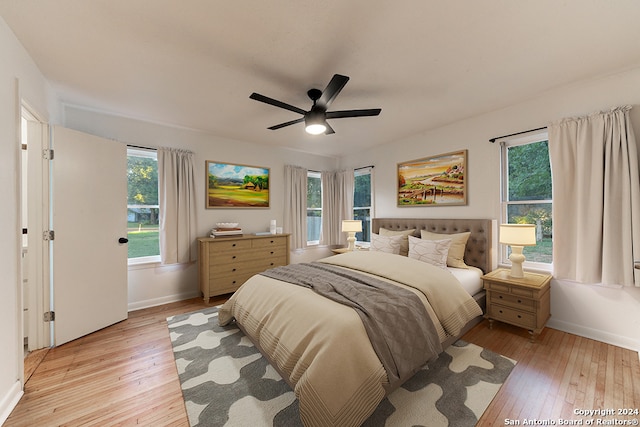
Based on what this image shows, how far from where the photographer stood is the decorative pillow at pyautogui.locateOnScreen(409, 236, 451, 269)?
Result: 299 centimetres

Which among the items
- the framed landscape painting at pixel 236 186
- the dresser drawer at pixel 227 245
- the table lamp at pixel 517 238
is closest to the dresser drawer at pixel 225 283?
the dresser drawer at pixel 227 245

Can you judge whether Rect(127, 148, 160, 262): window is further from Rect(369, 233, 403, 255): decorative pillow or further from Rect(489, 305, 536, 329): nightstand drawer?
Rect(489, 305, 536, 329): nightstand drawer

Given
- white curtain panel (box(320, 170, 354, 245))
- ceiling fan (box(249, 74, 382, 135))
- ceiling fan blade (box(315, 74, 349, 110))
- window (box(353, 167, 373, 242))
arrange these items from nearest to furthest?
ceiling fan blade (box(315, 74, 349, 110)), ceiling fan (box(249, 74, 382, 135)), window (box(353, 167, 373, 242)), white curtain panel (box(320, 170, 354, 245))

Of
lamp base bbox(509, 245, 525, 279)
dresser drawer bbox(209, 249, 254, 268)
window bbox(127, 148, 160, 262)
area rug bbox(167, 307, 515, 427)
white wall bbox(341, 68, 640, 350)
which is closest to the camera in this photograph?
area rug bbox(167, 307, 515, 427)

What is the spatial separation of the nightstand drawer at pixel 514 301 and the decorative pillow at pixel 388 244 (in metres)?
1.24

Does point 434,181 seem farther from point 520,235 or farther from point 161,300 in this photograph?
point 161,300

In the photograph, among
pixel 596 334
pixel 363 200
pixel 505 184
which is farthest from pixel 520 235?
pixel 363 200

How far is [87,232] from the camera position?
263cm

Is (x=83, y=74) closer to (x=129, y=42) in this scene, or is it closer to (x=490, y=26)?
(x=129, y=42)

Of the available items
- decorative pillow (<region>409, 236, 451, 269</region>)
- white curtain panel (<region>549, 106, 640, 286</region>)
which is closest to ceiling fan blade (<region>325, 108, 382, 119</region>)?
decorative pillow (<region>409, 236, 451, 269</region>)

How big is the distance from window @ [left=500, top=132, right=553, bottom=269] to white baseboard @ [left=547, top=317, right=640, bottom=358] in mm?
610

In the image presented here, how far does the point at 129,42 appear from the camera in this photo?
1.86 m

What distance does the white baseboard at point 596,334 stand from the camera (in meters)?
2.25

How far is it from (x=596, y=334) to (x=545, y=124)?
7.33 feet
